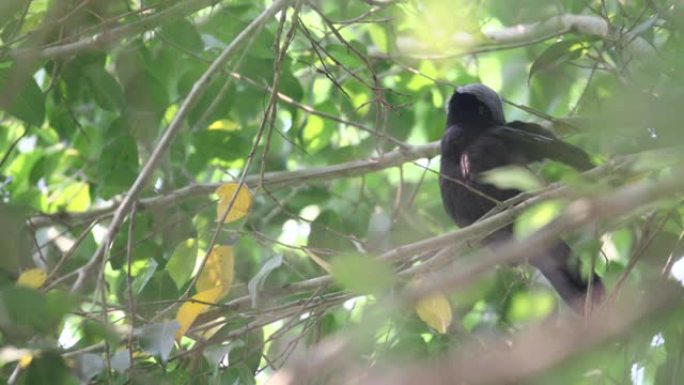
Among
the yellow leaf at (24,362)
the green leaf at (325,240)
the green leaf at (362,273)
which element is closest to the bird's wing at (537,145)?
the green leaf at (325,240)

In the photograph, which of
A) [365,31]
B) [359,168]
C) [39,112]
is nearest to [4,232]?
[39,112]

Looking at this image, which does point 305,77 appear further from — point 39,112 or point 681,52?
point 681,52

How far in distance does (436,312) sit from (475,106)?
5.11 ft

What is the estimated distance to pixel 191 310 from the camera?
2.72m

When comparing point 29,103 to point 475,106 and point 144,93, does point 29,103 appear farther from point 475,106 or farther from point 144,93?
point 475,106

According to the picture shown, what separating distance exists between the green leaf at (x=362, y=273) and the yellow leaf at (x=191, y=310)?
1117 mm

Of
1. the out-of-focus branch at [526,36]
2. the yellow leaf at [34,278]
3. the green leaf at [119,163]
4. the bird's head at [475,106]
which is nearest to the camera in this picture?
the yellow leaf at [34,278]

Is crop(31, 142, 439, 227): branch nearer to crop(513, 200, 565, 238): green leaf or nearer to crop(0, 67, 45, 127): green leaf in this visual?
crop(0, 67, 45, 127): green leaf

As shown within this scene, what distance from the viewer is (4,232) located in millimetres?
3084

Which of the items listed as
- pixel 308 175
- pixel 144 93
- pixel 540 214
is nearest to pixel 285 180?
pixel 308 175

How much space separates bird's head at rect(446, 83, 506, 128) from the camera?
4.29 m

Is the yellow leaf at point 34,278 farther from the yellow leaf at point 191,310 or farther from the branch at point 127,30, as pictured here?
the branch at point 127,30

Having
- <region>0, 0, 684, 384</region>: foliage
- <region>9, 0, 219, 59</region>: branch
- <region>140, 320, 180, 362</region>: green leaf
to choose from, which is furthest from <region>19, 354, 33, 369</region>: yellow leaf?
<region>9, 0, 219, 59</region>: branch

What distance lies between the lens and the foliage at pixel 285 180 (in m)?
2.04
